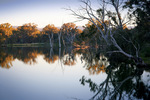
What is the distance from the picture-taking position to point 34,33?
312 ft

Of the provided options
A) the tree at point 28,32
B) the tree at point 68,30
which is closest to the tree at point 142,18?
the tree at point 68,30

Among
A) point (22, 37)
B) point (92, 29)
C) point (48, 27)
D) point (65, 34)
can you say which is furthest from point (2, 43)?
point (92, 29)

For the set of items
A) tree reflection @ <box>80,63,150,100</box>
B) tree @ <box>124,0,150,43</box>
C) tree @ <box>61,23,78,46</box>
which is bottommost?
tree reflection @ <box>80,63,150,100</box>

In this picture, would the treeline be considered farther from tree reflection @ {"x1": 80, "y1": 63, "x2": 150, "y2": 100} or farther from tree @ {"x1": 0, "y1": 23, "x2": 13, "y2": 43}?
tree reflection @ {"x1": 80, "y1": 63, "x2": 150, "y2": 100}

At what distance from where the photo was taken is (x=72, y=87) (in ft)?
34.4

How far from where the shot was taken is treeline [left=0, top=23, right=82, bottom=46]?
82.9m

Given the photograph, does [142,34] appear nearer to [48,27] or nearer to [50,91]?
[50,91]

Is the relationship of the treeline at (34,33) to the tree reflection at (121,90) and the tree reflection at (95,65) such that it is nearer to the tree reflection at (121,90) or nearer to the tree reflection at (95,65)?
the tree reflection at (95,65)

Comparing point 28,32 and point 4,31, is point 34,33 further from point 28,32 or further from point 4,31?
point 4,31

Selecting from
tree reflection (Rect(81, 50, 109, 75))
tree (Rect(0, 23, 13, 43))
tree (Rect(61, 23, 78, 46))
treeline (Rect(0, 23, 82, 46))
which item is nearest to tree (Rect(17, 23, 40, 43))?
treeline (Rect(0, 23, 82, 46))

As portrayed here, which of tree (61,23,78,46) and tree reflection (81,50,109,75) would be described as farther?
tree (61,23,78,46)

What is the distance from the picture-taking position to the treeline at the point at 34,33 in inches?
3265

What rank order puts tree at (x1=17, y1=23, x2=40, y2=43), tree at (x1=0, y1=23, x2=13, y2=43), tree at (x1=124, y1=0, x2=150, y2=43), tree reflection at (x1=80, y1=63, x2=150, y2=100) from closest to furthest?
1. tree reflection at (x1=80, y1=63, x2=150, y2=100)
2. tree at (x1=124, y1=0, x2=150, y2=43)
3. tree at (x1=0, y1=23, x2=13, y2=43)
4. tree at (x1=17, y1=23, x2=40, y2=43)

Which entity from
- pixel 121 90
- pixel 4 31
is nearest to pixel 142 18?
pixel 121 90
